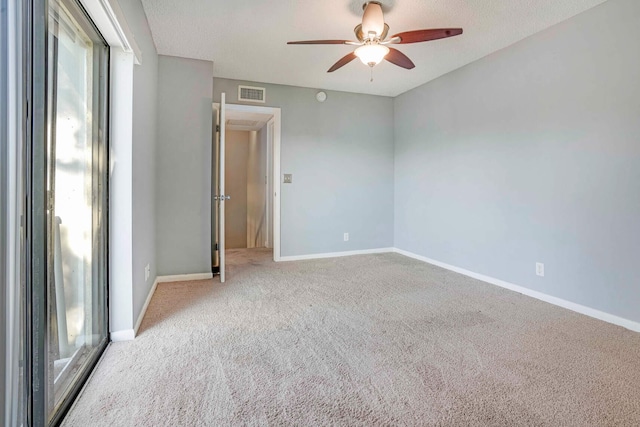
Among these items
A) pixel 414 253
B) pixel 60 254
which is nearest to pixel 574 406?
pixel 60 254

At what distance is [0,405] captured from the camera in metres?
0.88

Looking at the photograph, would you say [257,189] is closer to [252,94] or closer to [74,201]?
[252,94]

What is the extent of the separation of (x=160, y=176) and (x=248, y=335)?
6.82 feet

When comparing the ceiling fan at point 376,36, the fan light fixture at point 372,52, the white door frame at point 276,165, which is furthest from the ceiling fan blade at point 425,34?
the white door frame at point 276,165

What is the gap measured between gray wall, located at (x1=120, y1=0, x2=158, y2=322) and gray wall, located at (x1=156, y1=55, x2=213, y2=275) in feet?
0.69

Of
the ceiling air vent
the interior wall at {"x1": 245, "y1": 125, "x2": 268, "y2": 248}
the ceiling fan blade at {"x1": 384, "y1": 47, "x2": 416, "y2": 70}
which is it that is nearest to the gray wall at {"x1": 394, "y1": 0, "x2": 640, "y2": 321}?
the ceiling fan blade at {"x1": 384, "y1": 47, "x2": 416, "y2": 70}

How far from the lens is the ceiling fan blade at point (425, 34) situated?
7.07ft

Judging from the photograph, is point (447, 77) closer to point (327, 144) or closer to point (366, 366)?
point (327, 144)

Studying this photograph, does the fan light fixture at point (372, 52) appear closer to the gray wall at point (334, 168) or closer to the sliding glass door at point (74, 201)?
the sliding glass door at point (74, 201)

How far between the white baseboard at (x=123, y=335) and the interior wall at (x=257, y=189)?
12.3 ft

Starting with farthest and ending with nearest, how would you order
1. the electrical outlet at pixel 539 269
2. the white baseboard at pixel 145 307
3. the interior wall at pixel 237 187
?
the interior wall at pixel 237 187, the electrical outlet at pixel 539 269, the white baseboard at pixel 145 307

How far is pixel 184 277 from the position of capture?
11.4ft

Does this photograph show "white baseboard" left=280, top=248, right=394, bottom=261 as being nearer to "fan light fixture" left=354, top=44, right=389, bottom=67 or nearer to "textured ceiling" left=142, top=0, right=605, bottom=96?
"textured ceiling" left=142, top=0, right=605, bottom=96

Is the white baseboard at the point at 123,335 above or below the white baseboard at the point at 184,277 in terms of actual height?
below
